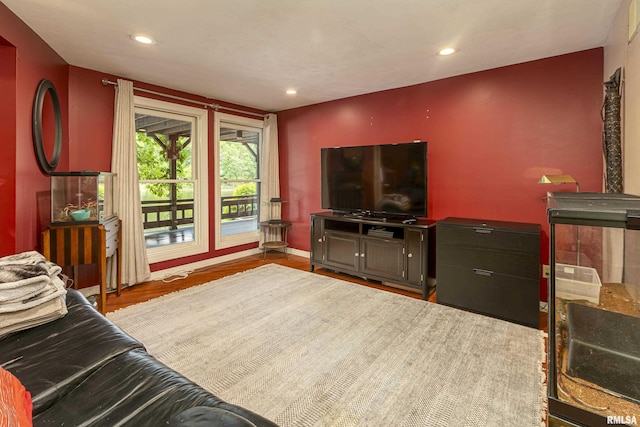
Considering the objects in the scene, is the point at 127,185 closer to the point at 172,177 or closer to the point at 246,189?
the point at 172,177

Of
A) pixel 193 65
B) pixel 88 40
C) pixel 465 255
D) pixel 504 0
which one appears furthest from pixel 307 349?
pixel 88 40

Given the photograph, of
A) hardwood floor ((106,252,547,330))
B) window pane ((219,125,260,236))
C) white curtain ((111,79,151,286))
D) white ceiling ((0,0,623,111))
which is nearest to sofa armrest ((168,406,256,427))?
white ceiling ((0,0,623,111))

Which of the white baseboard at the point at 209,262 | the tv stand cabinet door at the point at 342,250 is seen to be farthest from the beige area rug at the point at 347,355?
the white baseboard at the point at 209,262

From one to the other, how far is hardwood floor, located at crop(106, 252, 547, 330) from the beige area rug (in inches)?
10.2

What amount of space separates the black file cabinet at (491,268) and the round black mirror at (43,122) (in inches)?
141

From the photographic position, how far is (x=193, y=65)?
3.05 meters

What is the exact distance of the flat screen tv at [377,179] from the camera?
3377 millimetres

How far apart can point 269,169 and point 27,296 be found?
12.5 feet

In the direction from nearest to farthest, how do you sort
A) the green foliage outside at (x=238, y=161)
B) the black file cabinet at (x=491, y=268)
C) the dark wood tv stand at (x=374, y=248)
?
the black file cabinet at (x=491, y=268) → the dark wood tv stand at (x=374, y=248) → the green foliage outside at (x=238, y=161)

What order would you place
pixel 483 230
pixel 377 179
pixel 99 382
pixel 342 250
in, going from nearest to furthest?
pixel 99 382 → pixel 483 230 → pixel 377 179 → pixel 342 250

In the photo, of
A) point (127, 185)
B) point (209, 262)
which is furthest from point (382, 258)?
point (127, 185)

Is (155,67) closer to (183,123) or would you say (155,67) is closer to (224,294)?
(183,123)

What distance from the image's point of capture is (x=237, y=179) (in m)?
4.83
